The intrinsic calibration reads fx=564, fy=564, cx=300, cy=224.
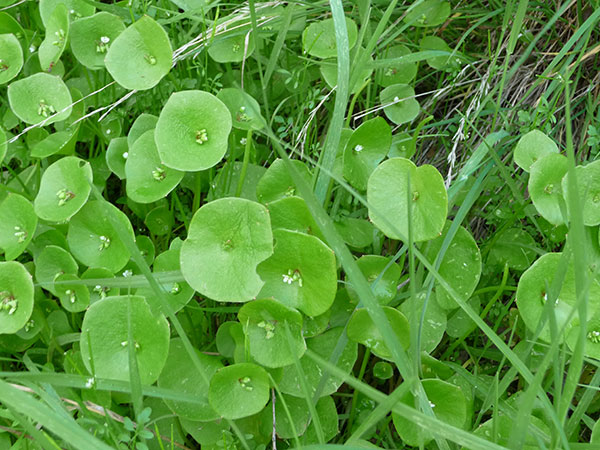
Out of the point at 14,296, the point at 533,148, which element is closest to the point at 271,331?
the point at 14,296

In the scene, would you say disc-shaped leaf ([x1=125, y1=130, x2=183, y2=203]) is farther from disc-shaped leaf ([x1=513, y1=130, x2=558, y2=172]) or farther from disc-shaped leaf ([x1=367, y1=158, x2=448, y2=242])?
disc-shaped leaf ([x1=513, y1=130, x2=558, y2=172])

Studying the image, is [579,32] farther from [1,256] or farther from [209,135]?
[1,256]

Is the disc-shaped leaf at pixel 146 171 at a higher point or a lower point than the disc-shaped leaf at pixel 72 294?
higher

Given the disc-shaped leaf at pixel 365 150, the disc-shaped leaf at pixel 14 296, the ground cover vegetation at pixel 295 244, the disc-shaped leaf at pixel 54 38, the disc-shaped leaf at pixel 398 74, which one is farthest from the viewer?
the disc-shaped leaf at pixel 398 74

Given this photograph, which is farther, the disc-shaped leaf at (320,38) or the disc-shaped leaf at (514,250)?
the disc-shaped leaf at (320,38)

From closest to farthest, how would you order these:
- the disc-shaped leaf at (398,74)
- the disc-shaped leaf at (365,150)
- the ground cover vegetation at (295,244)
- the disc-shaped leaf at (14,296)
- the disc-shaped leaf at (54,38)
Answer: the ground cover vegetation at (295,244)
the disc-shaped leaf at (14,296)
the disc-shaped leaf at (365,150)
the disc-shaped leaf at (54,38)
the disc-shaped leaf at (398,74)

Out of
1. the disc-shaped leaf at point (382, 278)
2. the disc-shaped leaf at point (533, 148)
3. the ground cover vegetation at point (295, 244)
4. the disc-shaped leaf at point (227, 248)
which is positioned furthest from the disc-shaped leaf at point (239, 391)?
the disc-shaped leaf at point (533, 148)

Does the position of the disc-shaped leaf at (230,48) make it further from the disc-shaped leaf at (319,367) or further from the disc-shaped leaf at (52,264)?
the disc-shaped leaf at (319,367)

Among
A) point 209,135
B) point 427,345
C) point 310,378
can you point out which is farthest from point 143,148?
point 427,345
